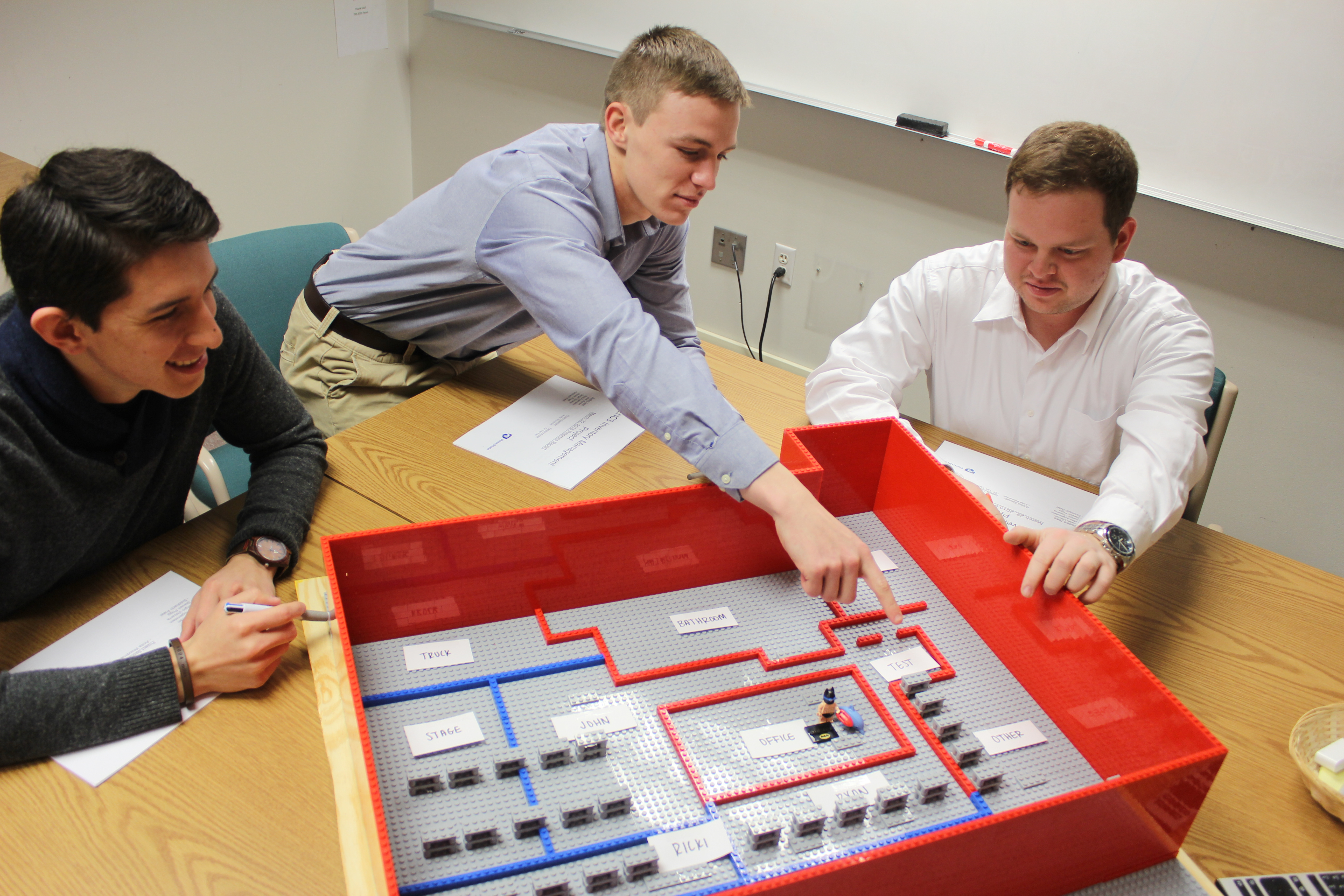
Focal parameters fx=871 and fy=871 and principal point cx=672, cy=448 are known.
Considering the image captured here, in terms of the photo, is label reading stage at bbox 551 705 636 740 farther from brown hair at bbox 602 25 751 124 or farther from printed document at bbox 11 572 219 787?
brown hair at bbox 602 25 751 124

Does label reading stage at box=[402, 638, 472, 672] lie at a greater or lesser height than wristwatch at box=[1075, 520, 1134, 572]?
lesser

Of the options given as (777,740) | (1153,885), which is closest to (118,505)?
(777,740)

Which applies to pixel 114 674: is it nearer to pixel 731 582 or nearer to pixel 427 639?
pixel 427 639

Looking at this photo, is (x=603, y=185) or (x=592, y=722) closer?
(x=592, y=722)

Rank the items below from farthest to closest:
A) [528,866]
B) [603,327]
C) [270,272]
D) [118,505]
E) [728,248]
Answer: [728,248], [270,272], [603,327], [118,505], [528,866]

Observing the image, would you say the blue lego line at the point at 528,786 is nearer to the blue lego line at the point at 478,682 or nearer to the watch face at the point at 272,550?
the blue lego line at the point at 478,682

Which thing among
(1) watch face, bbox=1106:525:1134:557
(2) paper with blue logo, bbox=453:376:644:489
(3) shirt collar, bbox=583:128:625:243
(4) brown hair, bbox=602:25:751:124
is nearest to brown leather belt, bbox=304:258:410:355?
(2) paper with blue logo, bbox=453:376:644:489

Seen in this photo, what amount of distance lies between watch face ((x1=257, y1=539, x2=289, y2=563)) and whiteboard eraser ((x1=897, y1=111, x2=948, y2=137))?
206cm

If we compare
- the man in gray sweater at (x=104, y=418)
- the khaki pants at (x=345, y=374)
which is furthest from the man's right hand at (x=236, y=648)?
the khaki pants at (x=345, y=374)

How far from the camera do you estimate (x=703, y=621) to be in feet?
3.68

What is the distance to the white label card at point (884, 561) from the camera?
1238mm

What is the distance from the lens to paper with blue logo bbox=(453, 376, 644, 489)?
4.74 ft

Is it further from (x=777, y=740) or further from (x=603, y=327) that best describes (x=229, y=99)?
(x=777, y=740)

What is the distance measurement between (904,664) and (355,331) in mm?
1232
